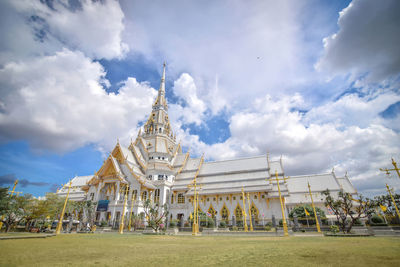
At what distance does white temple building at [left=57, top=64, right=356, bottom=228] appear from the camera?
2961 cm

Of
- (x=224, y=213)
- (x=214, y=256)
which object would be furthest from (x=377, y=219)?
(x=214, y=256)

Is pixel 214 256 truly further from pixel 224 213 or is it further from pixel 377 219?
pixel 224 213

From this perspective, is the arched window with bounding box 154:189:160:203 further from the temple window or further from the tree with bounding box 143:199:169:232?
the temple window

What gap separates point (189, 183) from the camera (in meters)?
35.1

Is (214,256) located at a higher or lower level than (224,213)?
lower

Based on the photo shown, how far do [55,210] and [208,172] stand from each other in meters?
25.1

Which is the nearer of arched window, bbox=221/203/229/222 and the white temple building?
the white temple building

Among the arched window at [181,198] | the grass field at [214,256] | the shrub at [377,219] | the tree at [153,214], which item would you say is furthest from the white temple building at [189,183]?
the grass field at [214,256]

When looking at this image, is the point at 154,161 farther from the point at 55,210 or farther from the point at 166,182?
the point at 55,210

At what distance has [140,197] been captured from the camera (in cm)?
3184

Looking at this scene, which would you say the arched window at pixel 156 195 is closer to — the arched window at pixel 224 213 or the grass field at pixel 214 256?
the arched window at pixel 224 213

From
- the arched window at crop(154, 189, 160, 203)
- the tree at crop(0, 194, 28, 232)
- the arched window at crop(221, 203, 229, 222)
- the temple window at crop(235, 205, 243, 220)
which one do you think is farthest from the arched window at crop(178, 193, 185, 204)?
the tree at crop(0, 194, 28, 232)

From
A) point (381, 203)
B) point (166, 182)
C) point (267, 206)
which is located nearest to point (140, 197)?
point (166, 182)

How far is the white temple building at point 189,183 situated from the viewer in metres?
29.6
